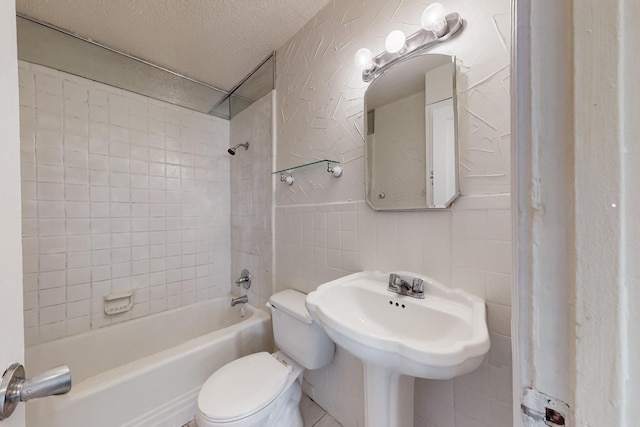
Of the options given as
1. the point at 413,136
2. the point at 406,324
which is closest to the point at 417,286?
the point at 406,324

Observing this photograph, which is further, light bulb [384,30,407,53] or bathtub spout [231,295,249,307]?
bathtub spout [231,295,249,307]

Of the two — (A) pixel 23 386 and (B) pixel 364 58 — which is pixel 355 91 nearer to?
(B) pixel 364 58

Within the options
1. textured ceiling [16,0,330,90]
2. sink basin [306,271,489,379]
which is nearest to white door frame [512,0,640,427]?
sink basin [306,271,489,379]

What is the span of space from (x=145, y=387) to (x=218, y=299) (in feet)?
3.17

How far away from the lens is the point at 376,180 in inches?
44.1

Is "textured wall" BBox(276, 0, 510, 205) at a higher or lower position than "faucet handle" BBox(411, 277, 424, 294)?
higher

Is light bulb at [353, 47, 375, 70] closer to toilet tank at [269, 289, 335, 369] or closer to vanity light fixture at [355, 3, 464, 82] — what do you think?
vanity light fixture at [355, 3, 464, 82]

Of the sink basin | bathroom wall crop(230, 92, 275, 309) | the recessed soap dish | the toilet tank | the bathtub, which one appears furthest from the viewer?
bathroom wall crop(230, 92, 275, 309)

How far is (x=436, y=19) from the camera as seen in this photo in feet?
2.89

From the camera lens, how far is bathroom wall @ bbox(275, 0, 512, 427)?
2.57ft

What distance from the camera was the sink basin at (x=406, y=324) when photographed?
0.60 metres

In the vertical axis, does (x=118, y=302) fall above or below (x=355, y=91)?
below

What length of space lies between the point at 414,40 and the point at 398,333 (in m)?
1.19

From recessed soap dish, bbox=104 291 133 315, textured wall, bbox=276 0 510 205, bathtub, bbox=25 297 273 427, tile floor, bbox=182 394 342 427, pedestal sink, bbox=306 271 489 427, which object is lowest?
tile floor, bbox=182 394 342 427
